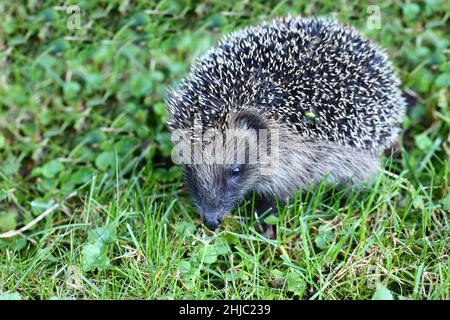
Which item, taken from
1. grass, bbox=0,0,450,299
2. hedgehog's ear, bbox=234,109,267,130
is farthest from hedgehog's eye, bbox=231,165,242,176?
grass, bbox=0,0,450,299

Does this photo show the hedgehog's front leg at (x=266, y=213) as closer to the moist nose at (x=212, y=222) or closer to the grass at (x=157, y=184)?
the grass at (x=157, y=184)

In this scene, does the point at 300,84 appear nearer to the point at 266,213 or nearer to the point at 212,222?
the point at 266,213

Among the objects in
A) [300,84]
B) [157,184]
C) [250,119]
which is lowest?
[157,184]

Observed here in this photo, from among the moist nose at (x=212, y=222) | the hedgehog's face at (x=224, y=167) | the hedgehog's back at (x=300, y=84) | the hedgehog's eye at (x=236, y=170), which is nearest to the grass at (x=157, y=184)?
the moist nose at (x=212, y=222)

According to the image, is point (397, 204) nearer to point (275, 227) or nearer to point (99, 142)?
point (275, 227)

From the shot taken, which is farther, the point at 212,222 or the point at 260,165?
the point at 260,165

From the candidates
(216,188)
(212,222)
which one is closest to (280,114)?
(216,188)
